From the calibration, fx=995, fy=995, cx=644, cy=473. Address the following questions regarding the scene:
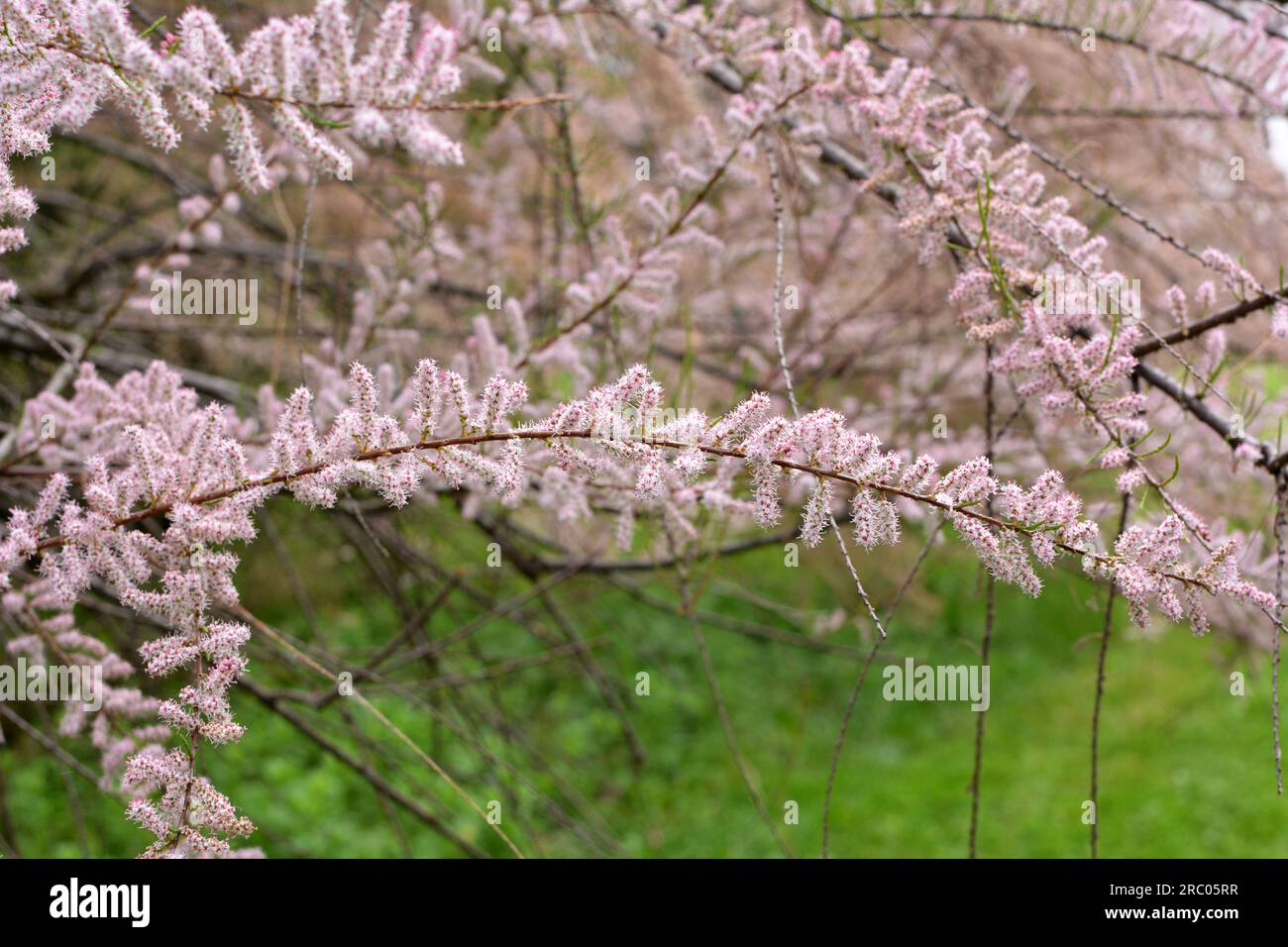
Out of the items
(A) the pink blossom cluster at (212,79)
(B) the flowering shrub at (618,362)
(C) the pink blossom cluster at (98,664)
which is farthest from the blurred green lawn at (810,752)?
(A) the pink blossom cluster at (212,79)

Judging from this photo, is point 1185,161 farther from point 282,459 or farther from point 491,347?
point 282,459

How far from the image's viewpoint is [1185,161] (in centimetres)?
372

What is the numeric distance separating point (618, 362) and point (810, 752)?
5686 mm

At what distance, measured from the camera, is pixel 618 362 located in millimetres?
2396

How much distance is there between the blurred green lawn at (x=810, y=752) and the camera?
5520mm

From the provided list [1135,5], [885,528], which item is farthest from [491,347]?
[1135,5]

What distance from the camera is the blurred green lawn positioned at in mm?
5520

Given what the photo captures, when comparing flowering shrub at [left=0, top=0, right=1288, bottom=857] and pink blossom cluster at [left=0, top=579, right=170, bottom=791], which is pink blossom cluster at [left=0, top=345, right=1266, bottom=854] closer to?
flowering shrub at [left=0, top=0, right=1288, bottom=857]

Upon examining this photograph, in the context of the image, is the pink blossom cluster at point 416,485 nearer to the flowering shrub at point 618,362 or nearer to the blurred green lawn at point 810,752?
the flowering shrub at point 618,362

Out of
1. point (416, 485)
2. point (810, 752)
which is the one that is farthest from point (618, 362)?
point (810, 752)

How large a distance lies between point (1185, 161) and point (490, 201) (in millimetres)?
A: 2828

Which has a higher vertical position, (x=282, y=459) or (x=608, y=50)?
(x=608, y=50)

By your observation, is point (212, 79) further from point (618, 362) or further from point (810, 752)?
point (810, 752)

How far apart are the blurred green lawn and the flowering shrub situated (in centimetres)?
163
